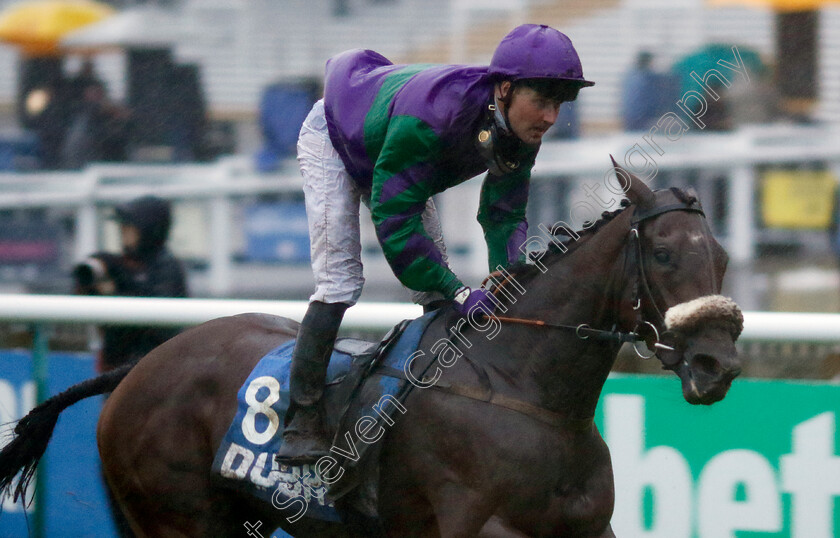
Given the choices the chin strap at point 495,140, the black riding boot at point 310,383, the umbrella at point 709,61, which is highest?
the umbrella at point 709,61

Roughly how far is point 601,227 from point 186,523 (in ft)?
5.09

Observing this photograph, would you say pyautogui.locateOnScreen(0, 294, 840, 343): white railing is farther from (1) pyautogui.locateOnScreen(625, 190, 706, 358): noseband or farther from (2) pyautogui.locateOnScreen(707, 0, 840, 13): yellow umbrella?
(2) pyautogui.locateOnScreen(707, 0, 840, 13): yellow umbrella

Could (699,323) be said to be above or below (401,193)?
below

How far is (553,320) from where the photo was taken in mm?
2783

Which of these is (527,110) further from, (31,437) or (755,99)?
(755,99)

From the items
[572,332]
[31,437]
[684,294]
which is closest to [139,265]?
[31,437]

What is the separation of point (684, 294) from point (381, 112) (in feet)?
3.06

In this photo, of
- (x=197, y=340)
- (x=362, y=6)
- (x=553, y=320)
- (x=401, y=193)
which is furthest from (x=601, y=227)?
(x=362, y=6)

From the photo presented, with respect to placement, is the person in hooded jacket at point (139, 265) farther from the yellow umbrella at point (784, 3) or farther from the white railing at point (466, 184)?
the yellow umbrella at point (784, 3)

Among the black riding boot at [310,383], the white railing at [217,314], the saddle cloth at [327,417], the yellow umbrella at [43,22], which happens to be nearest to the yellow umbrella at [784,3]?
the white railing at [217,314]

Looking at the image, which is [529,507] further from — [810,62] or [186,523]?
[810,62]

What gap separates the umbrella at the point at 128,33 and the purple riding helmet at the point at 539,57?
813 centimetres

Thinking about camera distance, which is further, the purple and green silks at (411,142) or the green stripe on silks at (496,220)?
the green stripe on silks at (496,220)

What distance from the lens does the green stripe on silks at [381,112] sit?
9.26 feet
